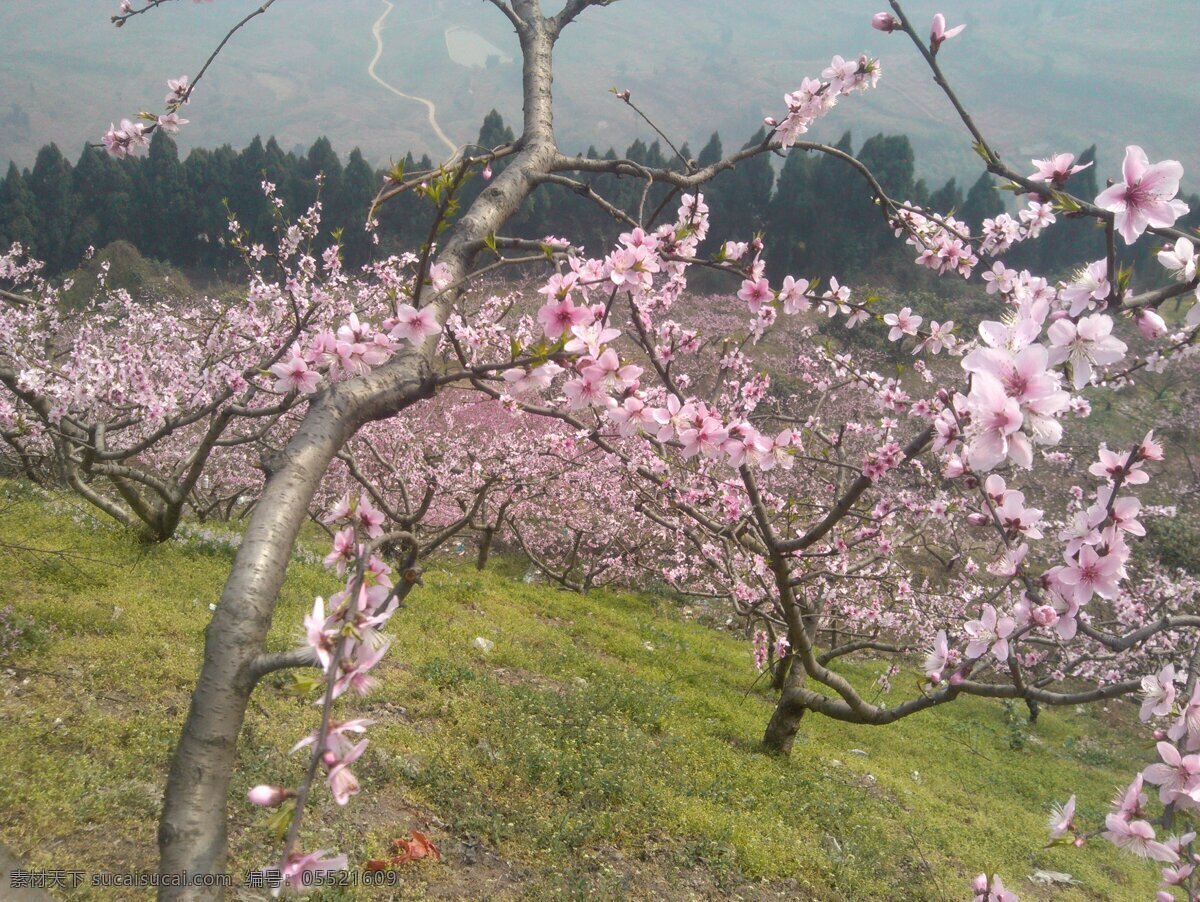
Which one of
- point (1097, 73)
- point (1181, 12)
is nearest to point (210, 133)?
point (1097, 73)

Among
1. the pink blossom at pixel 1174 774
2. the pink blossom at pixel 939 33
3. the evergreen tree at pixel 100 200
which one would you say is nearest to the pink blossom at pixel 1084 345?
the pink blossom at pixel 1174 774

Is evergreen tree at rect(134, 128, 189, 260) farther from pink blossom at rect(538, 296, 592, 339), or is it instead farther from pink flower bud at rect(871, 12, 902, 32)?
pink blossom at rect(538, 296, 592, 339)

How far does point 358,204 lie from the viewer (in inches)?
1414

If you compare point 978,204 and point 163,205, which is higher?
point 978,204

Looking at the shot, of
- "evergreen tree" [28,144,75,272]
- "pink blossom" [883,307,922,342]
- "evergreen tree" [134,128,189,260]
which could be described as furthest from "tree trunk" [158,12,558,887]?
"evergreen tree" [28,144,75,272]

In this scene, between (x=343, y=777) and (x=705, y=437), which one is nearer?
(x=343, y=777)

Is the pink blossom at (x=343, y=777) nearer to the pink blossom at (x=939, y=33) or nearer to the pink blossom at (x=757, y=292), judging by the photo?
the pink blossom at (x=757, y=292)

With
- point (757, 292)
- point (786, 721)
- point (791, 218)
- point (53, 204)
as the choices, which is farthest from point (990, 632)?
point (53, 204)

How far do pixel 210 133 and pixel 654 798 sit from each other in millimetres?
122245

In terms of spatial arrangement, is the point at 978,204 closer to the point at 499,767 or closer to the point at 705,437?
the point at 499,767

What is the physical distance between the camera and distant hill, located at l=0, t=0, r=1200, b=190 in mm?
99812

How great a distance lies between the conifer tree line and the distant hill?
47.3m

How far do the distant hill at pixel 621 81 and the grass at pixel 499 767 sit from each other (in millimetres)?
83307

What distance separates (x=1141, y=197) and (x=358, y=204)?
1530 inches
